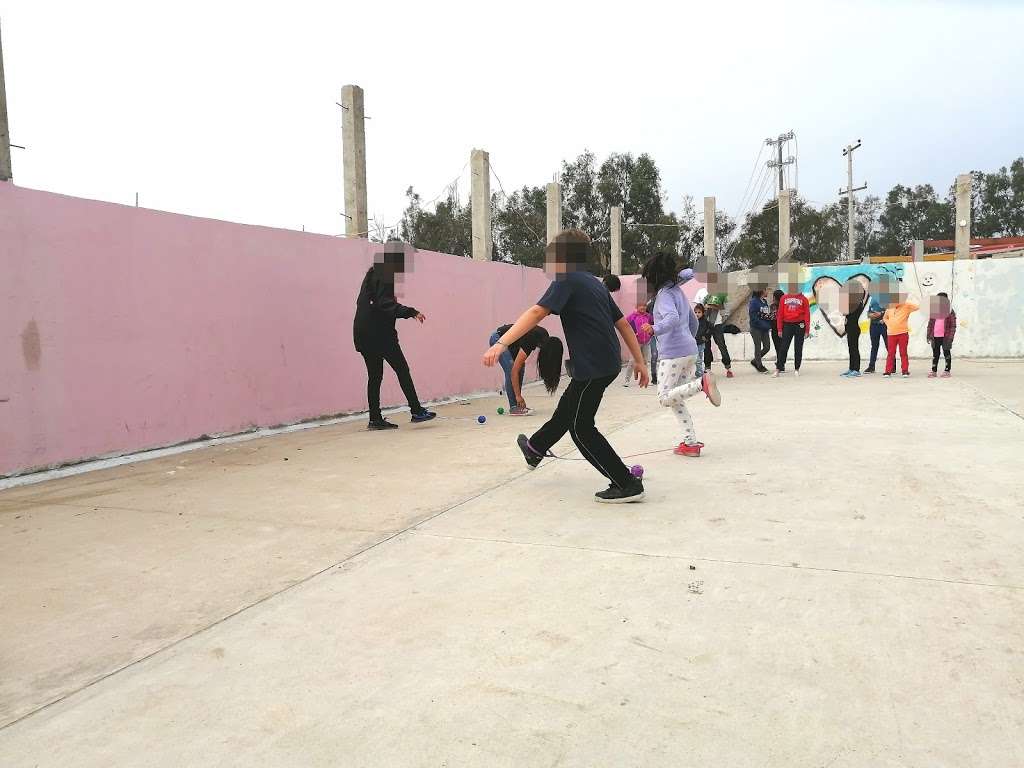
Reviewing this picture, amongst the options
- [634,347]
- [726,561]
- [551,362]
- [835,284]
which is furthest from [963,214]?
[726,561]

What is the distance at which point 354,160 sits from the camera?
9250mm

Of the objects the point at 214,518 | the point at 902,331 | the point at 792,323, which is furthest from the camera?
the point at 792,323

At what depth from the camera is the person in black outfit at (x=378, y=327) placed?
7.50 metres

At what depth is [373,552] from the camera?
3.52 metres

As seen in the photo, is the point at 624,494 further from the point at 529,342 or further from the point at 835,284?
the point at 835,284

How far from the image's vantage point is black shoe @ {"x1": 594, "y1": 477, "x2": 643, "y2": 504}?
431 cm

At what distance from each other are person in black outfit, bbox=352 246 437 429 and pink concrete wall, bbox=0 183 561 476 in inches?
34.8

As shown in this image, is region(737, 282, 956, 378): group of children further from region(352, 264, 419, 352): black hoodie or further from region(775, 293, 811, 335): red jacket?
region(352, 264, 419, 352): black hoodie

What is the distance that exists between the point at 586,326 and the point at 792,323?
9543mm

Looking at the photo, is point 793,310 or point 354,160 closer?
point 354,160

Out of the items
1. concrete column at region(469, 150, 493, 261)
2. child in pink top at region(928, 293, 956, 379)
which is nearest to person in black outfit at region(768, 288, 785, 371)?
child in pink top at region(928, 293, 956, 379)

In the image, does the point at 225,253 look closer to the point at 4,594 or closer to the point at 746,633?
the point at 4,594

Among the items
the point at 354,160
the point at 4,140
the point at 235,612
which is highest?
the point at 354,160

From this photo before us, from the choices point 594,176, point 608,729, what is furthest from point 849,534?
point 594,176
